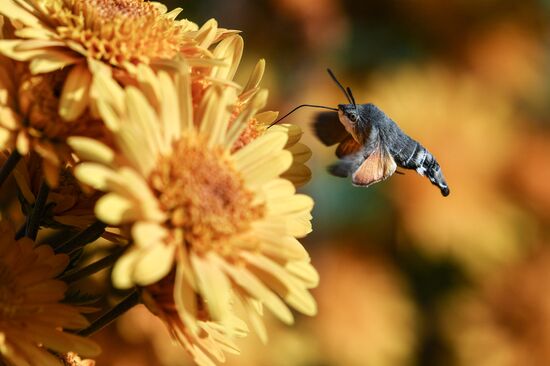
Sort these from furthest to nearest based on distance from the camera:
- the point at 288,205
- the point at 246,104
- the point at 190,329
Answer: the point at 246,104
the point at 288,205
the point at 190,329

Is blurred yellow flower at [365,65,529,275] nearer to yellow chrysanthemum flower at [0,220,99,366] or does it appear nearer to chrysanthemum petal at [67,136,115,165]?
yellow chrysanthemum flower at [0,220,99,366]

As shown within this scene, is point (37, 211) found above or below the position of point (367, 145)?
below

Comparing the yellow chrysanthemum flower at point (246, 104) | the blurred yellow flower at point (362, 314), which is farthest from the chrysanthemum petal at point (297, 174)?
the blurred yellow flower at point (362, 314)

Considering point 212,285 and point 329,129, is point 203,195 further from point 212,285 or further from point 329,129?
point 329,129

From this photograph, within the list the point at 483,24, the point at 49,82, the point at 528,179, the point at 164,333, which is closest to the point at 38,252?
the point at 49,82

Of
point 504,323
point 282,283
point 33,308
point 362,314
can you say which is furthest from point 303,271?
point 362,314
